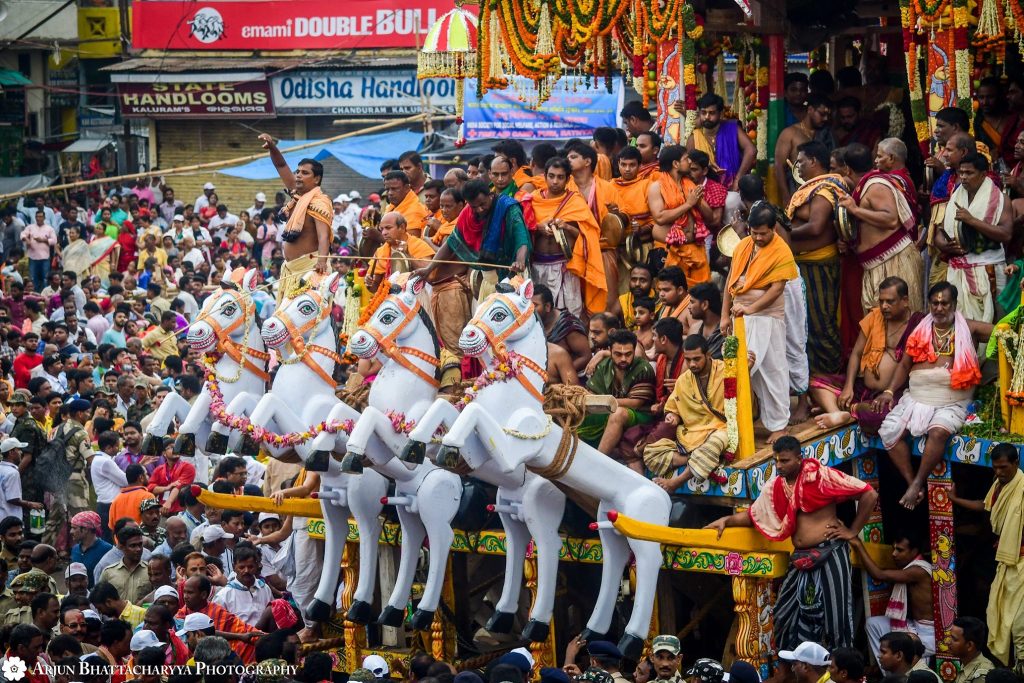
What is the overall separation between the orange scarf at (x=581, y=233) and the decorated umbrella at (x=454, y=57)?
9.44 ft

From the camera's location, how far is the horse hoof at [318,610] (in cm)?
1355

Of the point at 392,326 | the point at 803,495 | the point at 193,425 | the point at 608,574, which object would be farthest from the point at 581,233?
the point at 193,425

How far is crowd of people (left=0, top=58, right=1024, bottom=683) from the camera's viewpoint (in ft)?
38.8

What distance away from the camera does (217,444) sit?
13.1 metres

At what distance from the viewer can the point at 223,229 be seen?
28.2 meters

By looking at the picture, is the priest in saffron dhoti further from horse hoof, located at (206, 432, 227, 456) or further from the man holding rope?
horse hoof, located at (206, 432, 227, 456)

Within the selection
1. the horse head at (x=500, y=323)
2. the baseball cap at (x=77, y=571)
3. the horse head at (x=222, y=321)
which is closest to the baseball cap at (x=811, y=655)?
the horse head at (x=500, y=323)

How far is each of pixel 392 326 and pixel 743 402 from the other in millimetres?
2536

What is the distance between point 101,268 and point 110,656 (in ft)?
49.3

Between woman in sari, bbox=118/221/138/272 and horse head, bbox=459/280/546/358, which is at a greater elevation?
horse head, bbox=459/280/546/358

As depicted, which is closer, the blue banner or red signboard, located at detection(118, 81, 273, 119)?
the blue banner

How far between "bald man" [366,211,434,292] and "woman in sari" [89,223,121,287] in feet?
38.8

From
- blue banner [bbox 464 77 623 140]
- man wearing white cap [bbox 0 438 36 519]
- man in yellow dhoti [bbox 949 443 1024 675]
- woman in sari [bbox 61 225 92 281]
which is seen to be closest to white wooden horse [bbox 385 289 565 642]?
man in yellow dhoti [bbox 949 443 1024 675]

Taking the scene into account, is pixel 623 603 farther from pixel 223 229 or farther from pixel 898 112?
pixel 223 229
